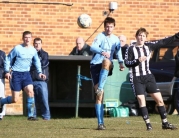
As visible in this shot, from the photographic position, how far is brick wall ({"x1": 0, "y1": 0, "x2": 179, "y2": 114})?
19562 mm

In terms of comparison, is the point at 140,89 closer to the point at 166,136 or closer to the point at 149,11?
the point at 166,136

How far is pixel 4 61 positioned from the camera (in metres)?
16.2

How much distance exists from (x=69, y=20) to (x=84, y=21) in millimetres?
426

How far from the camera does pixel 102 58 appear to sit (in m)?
13.3

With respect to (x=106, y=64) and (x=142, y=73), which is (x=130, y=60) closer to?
(x=142, y=73)

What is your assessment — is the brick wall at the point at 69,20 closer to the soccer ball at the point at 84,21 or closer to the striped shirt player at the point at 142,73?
the soccer ball at the point at 84,21

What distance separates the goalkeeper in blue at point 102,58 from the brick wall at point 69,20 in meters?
6.47

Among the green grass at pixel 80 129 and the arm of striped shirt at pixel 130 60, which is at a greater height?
the arm of striped shirt at pixel 130 60

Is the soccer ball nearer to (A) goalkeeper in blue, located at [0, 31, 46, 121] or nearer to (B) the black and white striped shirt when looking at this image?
(A) goalkeeper in blue, located at [0, 31, 46, 121]

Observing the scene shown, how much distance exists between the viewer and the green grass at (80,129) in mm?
11806

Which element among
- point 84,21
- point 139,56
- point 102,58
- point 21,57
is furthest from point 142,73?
point 84,21

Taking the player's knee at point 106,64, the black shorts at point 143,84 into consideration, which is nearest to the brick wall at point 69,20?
the player's knee at point 106,64

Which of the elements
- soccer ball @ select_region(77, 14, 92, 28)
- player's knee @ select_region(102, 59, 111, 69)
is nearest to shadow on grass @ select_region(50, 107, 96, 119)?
soccer ball @ select_region(77, 14, 92, 28)

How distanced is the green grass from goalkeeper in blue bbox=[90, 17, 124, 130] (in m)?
0.57
